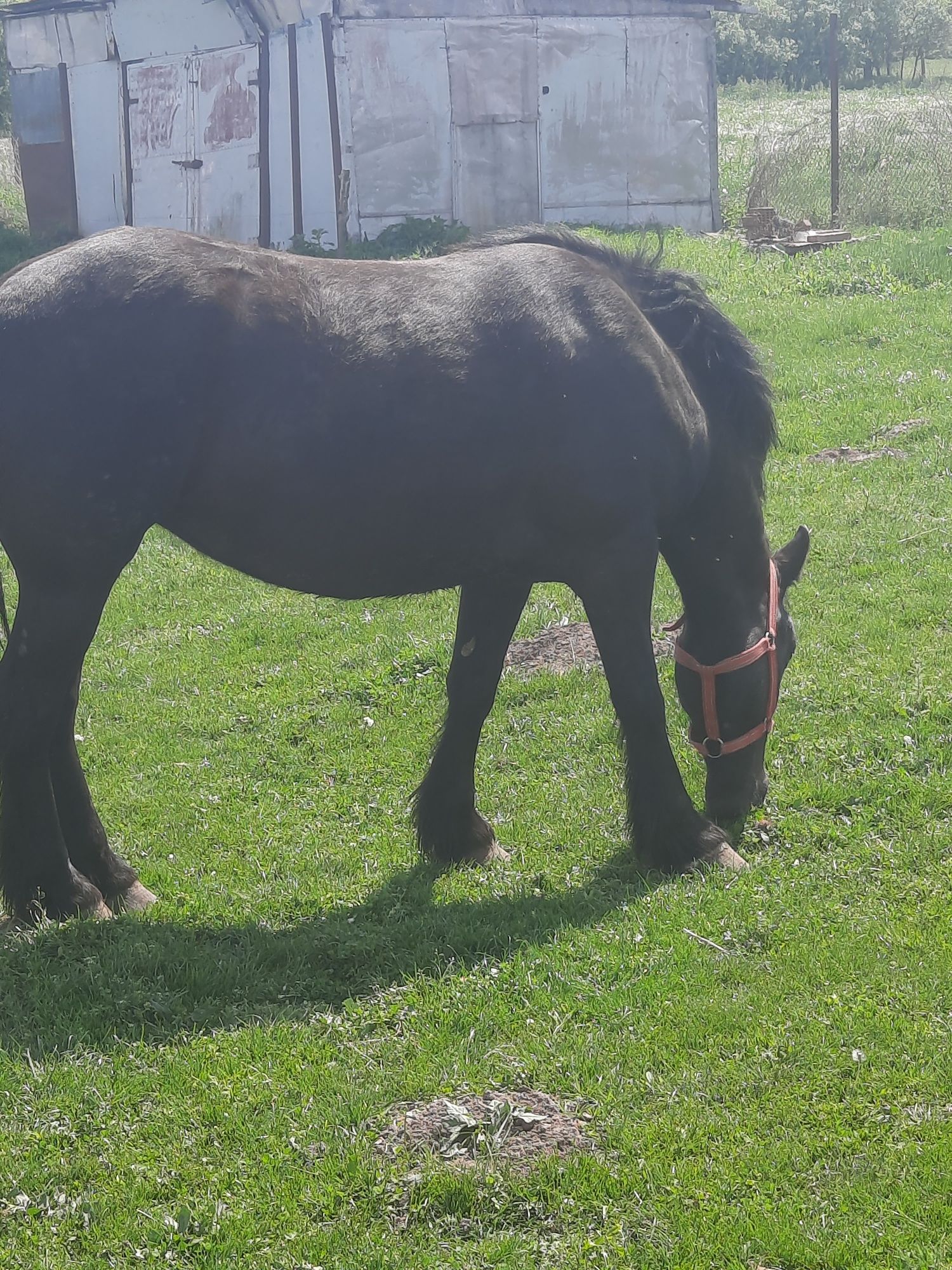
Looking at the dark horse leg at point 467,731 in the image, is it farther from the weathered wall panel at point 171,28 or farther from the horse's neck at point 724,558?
the weathered wall panel at point 171,28

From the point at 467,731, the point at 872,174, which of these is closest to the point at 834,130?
the point at 872,174

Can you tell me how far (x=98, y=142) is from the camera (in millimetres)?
24703

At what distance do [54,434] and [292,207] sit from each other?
748 inches

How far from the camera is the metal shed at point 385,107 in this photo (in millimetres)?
21172

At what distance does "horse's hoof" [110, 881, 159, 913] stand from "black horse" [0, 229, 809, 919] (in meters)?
0.01

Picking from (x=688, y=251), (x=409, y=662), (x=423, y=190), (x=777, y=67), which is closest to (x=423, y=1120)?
(x=409, y=662)

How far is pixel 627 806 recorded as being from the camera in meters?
4.94

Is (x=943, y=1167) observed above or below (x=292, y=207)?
below

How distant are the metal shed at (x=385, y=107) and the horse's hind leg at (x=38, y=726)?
16.7 metres

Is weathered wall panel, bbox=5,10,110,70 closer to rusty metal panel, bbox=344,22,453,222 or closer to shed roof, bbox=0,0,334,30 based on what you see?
shed roof, bbox=0,0,334,30

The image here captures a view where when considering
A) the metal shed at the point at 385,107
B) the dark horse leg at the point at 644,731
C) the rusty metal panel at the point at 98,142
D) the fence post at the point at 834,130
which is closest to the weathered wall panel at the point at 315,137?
the metal shed at the point at 385,107

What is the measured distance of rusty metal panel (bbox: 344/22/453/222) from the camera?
68.6 ft

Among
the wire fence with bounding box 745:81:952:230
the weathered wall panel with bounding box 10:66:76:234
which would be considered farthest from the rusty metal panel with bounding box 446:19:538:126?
the weathered wall panel with bounding box 10:66:76:234

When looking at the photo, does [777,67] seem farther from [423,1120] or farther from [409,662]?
[423,1120]
